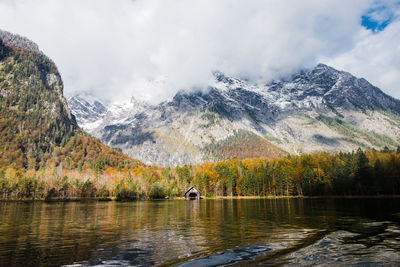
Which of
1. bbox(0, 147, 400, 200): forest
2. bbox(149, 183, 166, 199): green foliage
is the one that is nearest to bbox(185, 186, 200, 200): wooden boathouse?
bbox(0, 147, 400, 200): forest

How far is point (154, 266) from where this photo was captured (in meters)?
14.5

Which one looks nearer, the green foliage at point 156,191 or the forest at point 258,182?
the forest at point 258,182

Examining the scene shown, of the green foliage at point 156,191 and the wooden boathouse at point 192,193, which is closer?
the wooden boathouse at point 192,193

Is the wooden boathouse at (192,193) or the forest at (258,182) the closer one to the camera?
the forest at (258,182)

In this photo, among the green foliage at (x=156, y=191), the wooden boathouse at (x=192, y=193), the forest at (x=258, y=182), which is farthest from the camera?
the green foliage at (x=156, y=191)

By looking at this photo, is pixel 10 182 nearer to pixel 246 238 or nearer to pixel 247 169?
pixel 247 169

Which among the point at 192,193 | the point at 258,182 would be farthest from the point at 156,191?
the point at 258,182

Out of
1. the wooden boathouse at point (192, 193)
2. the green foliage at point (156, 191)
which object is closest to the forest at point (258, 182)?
the green foliage at point (156, 191)

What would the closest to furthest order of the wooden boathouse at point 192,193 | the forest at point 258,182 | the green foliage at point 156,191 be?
the forest at point 258,182 → the wooden boathouse at point 192,193 → the green foliage at point 156,191

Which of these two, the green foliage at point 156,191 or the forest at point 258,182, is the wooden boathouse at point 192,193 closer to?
the forest at point 258,182

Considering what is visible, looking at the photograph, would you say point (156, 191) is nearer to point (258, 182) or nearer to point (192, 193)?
point (192, 193)

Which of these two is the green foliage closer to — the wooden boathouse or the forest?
the forest

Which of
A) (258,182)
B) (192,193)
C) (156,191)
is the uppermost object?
(258,182)

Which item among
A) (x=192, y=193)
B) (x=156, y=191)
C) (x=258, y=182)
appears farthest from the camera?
(x=156, y=191)
